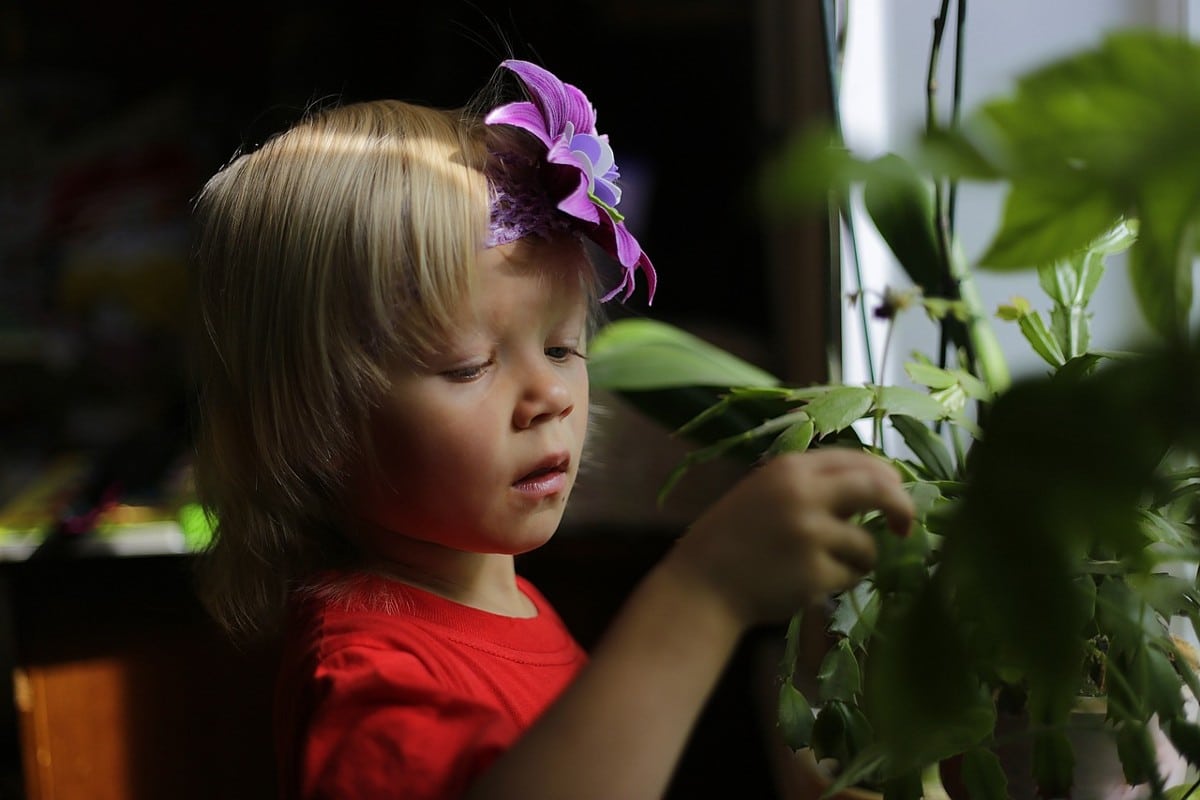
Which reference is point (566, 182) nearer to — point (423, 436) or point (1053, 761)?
point (423, 436)

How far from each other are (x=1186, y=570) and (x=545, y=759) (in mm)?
671

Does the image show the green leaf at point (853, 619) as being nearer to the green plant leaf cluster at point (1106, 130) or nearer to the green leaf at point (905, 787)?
the green leaf at point (905, 787)

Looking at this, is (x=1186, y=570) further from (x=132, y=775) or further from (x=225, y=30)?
(x=225, y=30)

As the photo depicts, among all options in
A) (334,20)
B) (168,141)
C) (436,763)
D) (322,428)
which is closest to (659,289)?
(334,20)

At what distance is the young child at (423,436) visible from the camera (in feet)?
1.50

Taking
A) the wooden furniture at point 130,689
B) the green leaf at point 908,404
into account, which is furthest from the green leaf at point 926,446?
the wooden furniture at point 130,689

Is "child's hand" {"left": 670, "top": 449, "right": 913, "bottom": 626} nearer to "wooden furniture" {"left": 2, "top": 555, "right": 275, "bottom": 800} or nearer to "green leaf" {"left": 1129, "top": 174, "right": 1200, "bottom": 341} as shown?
"green leaf" {"left": 1129, "top": 174, "right": 1200, "bottom": 341}

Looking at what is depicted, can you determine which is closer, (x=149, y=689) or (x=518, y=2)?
(x=149, y=689)

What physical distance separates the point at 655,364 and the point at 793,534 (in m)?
0.34

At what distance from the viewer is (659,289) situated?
160 cm

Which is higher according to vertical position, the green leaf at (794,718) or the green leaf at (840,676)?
the green leaf at (840,676)

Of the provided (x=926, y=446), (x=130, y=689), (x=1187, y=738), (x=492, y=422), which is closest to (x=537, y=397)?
(x=492, y=422)

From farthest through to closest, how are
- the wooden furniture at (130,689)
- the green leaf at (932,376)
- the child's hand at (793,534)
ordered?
the wooden furniture at (130,689) < the green leaf at (932,376) < the child's hand at (793,534)

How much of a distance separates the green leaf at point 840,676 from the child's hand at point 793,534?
0.12 meters
